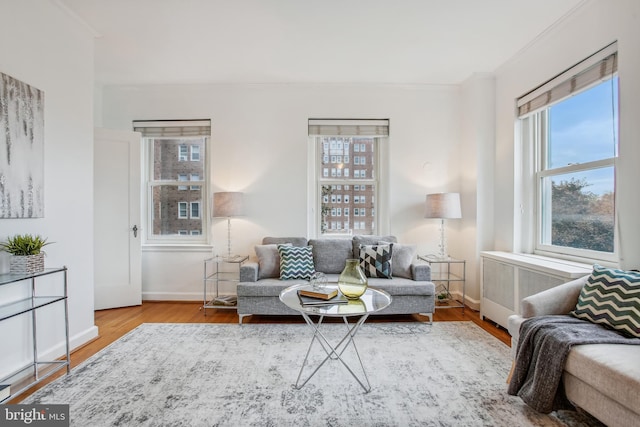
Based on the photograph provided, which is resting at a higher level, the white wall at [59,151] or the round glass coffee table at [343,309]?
the white wall at [59,151]

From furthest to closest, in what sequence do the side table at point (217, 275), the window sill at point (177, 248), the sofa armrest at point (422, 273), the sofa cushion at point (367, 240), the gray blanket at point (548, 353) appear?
1. the window sill at point (177, 248)
2. the side table at point (217, 275)
3. the sofa cushion at point (367, 240)
4. the sofa armrest at point (422, 273)
5. the gray blanket at point (548, 353)

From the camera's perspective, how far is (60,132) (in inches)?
95.0

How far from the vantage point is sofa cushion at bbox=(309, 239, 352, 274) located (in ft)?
11.6

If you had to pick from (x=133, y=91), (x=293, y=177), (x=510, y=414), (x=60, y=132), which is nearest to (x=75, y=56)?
(x=60, y=132)

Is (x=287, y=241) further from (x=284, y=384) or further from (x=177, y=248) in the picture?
(x=284, y=384)

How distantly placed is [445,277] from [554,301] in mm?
1998

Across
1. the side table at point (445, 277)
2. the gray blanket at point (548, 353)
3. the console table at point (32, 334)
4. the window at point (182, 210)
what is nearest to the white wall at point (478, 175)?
the side table at point (445, 277)

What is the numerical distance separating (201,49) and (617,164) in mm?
3717

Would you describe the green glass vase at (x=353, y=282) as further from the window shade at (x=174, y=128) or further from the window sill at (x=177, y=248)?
the window shade at (x=174, y=128)

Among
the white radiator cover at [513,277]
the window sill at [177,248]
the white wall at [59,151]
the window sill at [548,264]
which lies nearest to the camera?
the white wall at [59,151]

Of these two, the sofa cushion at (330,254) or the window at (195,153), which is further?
the window at (195,153)

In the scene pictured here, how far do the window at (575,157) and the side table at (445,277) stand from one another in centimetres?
86

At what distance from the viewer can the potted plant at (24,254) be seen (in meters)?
1.91

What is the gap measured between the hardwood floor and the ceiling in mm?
2800
